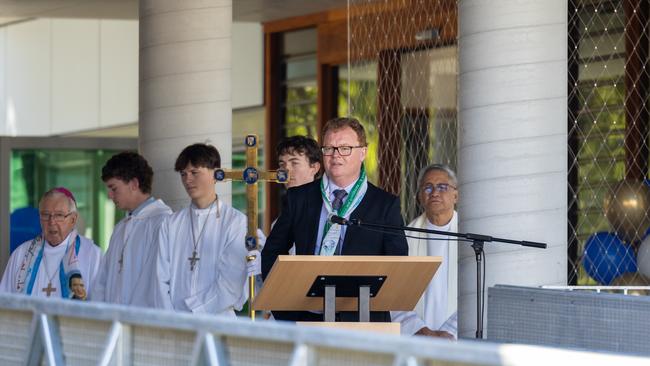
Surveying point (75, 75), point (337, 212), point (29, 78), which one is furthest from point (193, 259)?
point (29, 78)

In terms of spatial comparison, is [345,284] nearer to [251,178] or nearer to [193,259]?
[251,178]

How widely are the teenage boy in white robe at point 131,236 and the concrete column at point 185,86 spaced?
4.45ft

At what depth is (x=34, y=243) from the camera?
902 centimetres

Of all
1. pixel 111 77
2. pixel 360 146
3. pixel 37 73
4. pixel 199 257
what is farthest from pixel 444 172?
pixel 37 73

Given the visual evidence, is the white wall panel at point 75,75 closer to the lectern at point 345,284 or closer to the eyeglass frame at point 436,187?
the eyeglass frame at point 436,187

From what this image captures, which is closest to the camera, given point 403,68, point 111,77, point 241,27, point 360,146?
point 360,146

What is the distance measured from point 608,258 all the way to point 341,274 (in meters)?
5.00

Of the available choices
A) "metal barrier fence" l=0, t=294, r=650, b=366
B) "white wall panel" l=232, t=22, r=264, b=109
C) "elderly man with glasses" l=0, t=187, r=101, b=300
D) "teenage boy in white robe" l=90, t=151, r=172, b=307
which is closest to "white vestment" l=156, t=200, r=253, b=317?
"teenage boy in white robe" l=90, t=151, r=172, b=307

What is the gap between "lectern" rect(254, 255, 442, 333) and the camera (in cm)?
546

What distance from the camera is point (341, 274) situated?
5.55 meters

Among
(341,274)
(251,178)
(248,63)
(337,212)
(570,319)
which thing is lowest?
(570,319)

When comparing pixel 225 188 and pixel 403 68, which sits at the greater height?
pixel 403 68

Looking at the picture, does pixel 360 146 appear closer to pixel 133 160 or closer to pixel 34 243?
pixel 133 160

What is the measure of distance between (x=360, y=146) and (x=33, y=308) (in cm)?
215
